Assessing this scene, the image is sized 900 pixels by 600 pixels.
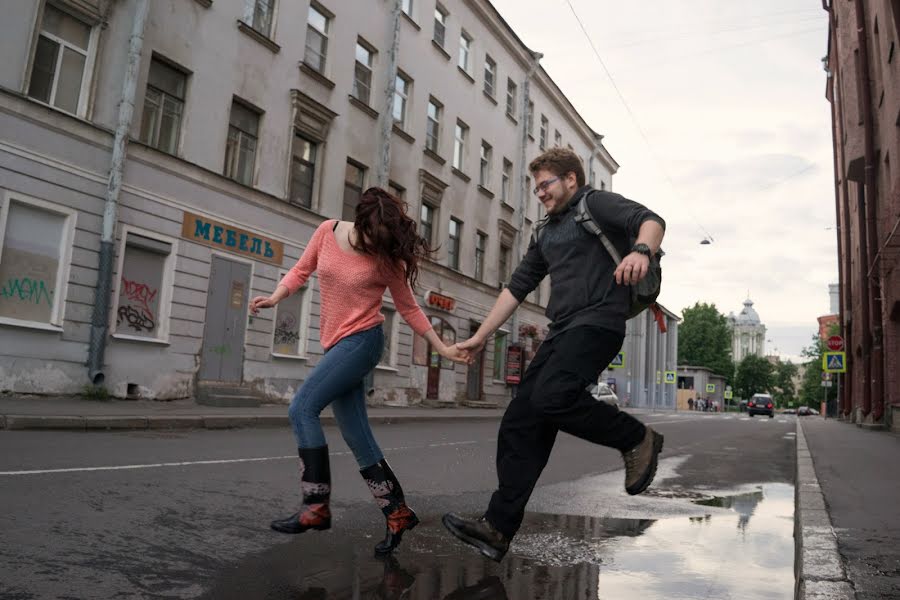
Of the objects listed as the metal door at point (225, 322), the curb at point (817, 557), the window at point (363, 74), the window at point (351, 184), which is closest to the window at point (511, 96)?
the window at point (363, 74)

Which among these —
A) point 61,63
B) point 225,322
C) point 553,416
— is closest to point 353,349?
point 553,416

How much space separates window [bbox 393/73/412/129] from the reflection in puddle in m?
19.6

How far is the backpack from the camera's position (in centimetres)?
345

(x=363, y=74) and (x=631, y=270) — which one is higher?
(x=363, y=74)

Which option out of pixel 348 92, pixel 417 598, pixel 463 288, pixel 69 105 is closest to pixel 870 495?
pixel 417 598

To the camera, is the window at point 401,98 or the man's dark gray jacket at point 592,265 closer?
the man's dark gray jacket at point 592,265

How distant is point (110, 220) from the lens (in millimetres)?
13320

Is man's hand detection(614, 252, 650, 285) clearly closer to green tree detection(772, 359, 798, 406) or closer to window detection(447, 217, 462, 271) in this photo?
window detection(447, 217, 462, 271)

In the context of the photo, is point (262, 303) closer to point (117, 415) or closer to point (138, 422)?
point (138, 422)

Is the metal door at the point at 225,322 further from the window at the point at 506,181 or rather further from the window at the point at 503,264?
the window at the point at 506,181

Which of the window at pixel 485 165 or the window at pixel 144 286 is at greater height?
the window at pixel 485 165

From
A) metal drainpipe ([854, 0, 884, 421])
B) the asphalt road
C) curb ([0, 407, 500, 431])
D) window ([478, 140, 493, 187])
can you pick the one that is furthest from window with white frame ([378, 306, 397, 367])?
the asphalt road

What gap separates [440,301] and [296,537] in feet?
68.4

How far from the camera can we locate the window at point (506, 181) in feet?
102
